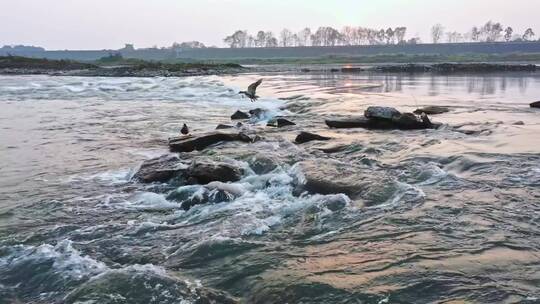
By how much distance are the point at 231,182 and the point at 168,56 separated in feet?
540

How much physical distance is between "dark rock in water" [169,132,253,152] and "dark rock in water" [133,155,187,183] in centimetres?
186

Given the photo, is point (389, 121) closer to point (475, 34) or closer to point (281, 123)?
point (281, 123)

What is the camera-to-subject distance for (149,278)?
194 inches

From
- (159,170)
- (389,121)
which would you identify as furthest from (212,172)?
(389,121)

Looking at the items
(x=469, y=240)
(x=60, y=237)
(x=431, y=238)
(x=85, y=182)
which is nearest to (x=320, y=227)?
(x=431, y=238)

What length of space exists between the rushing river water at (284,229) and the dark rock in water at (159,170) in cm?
33

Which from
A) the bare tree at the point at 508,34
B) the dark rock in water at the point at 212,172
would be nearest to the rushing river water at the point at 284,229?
the dark rock in water at the point at 212,172

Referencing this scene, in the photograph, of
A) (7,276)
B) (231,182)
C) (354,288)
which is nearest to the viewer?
(354,288)

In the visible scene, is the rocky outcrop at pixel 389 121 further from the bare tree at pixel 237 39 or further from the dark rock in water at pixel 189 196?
the bare tree at pixel 237 39

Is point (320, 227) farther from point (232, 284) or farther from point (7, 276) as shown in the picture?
point (7, 276)

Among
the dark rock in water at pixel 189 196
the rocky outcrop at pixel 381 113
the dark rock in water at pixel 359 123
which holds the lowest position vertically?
the dark rock in water at pixel 189 196

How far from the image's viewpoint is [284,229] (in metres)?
6.47

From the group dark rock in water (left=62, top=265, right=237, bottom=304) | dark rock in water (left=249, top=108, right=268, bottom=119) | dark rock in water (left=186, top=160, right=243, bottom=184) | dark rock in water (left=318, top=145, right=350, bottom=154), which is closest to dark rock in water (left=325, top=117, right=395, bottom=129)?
dark rock in water (left=318, top=145, right=350, bottom=154)

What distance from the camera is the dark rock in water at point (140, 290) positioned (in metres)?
4.55
